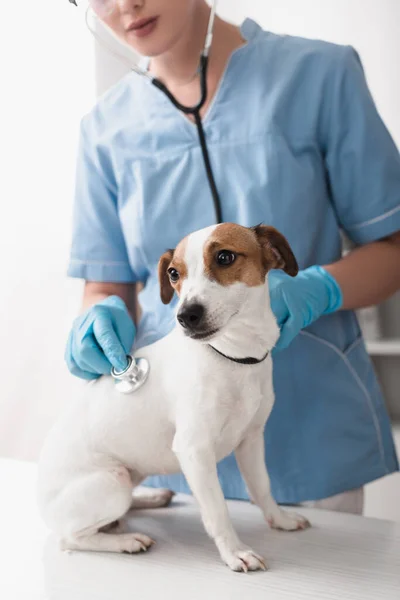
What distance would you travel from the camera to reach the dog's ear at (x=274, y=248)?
33.7 inches

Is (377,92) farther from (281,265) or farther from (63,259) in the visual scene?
(281,265)

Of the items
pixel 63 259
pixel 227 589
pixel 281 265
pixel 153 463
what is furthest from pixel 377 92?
pixel 227 589

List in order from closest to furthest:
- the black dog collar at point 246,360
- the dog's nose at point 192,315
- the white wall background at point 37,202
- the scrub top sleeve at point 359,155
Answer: the dog's nose at point 192,315, the black dog collar at point 246,360, the scrub top sleeve at point 359,155, the white wall background at point 37,202

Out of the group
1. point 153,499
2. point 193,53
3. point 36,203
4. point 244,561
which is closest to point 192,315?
point 244,561

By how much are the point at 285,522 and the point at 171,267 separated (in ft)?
1.31

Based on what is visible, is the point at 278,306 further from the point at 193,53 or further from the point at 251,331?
the point at 193,53

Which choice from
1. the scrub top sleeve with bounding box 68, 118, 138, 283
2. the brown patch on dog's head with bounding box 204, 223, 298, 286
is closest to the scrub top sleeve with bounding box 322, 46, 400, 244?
the brown patch on dog's head with bounding box 204, 223, 298, 286

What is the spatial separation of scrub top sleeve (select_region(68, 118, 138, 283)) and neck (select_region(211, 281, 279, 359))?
17.3 inches

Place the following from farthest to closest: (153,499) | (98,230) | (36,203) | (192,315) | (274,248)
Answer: (36,203)
(98,230)
(153,499)
(274,248)
(192,315)

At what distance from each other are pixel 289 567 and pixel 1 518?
1.57ft

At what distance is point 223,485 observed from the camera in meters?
1.14

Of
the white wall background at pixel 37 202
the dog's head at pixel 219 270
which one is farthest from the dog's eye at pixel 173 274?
the white wall background at pixel 37 202

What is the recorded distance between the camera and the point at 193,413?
855 millimetres

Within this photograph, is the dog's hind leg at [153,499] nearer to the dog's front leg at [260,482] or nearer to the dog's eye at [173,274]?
the dog's front leg at [260,482]
